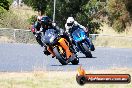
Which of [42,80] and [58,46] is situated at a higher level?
[58,46]

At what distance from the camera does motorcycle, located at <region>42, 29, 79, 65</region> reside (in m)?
13.0

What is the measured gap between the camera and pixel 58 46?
13461 millimetres

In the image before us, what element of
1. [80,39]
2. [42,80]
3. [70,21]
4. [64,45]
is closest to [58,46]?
[64,45]

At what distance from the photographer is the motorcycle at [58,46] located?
13.0 meters

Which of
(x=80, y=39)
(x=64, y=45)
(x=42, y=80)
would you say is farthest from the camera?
(x=80, y=39)

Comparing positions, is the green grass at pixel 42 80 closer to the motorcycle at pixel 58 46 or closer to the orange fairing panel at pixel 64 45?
the motorcycle at pixel 58 46

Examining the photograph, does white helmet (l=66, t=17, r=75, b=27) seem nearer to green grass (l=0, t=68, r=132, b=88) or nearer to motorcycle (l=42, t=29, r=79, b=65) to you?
motorcycle (l=42, t=29, r=79, b=65)

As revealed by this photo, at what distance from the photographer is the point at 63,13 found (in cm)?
4206

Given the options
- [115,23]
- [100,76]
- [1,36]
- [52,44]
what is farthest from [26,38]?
[100,76]

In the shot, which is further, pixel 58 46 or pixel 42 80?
pixel 58 46

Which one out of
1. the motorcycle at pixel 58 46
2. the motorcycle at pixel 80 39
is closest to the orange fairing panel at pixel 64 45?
the motorcycle at pixel 58 46

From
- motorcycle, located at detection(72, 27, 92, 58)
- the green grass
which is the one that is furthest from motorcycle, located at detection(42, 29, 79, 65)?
motorcycle, located at detection(72, 27, 92, 58)

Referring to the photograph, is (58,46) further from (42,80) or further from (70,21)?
(42,80)

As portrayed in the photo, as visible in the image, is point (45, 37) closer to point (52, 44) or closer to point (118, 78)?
point (52, 44)
